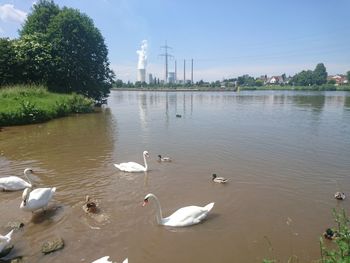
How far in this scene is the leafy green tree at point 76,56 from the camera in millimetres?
37688

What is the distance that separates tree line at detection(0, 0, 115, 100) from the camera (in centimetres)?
3359

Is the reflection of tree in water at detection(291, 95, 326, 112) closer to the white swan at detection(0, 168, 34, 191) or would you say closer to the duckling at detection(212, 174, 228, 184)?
the duckling at detection(212, 174, 228, 184)

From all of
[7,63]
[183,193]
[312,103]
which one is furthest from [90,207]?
[312,103]

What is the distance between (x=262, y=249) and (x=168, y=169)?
622 cm

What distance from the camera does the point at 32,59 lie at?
3409 cm

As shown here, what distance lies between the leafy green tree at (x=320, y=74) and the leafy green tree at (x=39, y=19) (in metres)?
132

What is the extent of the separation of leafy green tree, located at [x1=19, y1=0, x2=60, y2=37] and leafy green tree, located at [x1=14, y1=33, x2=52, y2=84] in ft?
21.7

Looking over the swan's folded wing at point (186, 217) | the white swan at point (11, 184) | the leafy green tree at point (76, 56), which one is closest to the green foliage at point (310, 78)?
the leafy green tree at point (76, 56)

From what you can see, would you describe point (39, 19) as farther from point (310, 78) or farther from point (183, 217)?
point (310, 78)

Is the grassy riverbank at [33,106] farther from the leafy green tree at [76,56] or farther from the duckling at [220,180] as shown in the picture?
the duckling at [220,180]

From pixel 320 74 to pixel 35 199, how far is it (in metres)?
170

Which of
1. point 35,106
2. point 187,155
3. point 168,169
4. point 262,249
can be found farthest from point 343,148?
point 35,106

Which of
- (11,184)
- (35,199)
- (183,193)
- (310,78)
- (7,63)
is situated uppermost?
(7,63)

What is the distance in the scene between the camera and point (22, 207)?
797cm
